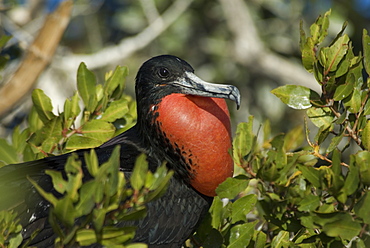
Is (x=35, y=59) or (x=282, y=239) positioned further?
(x=35, y=59)

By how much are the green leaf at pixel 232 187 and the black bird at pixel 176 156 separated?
281mm

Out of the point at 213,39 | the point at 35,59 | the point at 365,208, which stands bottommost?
the point at 213,39

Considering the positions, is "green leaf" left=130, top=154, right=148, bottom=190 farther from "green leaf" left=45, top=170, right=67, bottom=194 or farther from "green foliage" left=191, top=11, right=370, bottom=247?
"green foliage" left=191, top=11, right=370, bottom=247

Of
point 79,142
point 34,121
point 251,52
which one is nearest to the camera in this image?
point 79,142

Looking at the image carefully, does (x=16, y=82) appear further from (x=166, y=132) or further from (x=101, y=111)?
(x=166, y=132)

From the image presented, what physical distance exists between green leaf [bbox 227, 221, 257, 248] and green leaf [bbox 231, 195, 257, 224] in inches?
3.5

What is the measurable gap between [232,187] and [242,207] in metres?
0.25

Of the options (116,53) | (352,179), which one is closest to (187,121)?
(352,179)

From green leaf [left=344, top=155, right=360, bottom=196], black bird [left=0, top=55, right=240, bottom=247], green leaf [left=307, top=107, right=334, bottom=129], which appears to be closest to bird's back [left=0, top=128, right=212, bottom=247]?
black bird [left=0, top=55, right=240, bottom=247]

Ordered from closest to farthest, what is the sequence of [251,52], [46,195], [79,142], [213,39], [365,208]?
[46,195], [365,208], [79,142], [251,52], [213,39]

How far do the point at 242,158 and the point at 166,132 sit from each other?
0.48m

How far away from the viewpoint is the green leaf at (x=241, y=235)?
2.38m

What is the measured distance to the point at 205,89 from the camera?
265 centimetres

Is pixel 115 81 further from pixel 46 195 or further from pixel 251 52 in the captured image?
pixel 251 52
